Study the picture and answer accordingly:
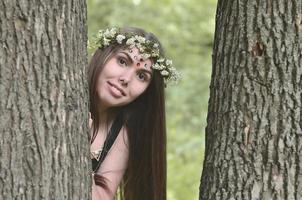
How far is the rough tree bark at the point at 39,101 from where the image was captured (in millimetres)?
2303

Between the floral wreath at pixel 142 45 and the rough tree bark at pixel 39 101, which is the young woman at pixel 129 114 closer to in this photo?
the floral wreath at pixel 142 45

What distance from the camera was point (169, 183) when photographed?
30.0ft

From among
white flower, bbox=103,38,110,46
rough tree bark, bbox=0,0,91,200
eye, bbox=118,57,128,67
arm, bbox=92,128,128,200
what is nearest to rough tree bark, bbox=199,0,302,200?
rough tree bark, bbox=0,0,91,200

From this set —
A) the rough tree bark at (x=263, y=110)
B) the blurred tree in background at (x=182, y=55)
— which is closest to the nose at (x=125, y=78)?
the rough tree bark at (x=263, y=110)

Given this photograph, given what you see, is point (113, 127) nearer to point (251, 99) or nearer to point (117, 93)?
point (117, 93)

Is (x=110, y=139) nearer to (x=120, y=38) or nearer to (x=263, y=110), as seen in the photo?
(x=120, y=38)

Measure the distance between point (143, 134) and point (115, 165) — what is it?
23 cm

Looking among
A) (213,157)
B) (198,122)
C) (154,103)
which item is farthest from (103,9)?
(213,157)

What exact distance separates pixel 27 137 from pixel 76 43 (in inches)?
15.4

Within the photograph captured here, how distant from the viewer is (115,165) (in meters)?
3.47

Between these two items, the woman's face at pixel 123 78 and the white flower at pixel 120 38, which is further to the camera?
the white flower at pixel 120 38

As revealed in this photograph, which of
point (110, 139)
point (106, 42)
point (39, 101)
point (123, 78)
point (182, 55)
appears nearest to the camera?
point (39, 101)

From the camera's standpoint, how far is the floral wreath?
357 centimetres

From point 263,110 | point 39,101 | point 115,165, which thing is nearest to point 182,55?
point 115,165
